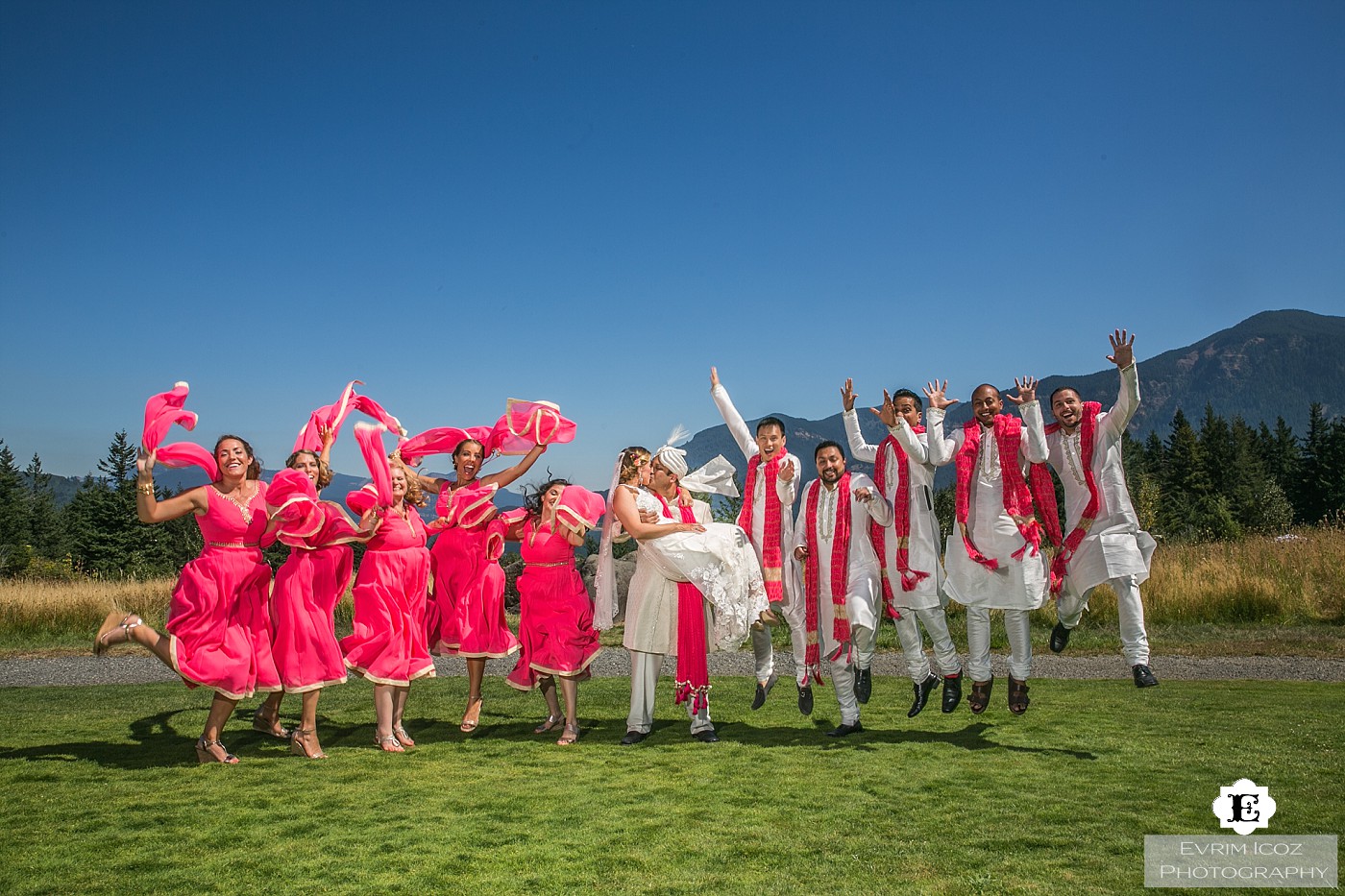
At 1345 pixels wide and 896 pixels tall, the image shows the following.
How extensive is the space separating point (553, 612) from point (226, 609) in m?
2.22

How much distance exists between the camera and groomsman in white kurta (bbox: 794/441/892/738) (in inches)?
262

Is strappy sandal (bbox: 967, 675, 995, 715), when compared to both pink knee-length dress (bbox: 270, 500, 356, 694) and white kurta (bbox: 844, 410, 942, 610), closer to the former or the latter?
white kurta (bbox: 844, 410, 942, 610)

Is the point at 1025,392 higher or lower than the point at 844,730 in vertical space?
higher

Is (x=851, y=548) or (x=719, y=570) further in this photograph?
(x=851, y=548)

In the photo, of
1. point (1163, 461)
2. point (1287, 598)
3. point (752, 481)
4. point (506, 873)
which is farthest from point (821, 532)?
point (1163, 461)

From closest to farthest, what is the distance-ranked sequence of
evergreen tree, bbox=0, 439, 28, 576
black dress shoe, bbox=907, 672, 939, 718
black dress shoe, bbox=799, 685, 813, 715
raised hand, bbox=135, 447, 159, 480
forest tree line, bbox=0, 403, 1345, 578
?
raised hand, bbox=135, 447, 159, 480, black dress shoe, bbox=799, 685, 813, 715, black dress shoe, bbox=907, 672, 939, 718, forest tree line, bbox=0, 403, 1345, 578, evergreen tree, bbox=0, 439, 28, 576

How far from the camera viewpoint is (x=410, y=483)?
6965mm

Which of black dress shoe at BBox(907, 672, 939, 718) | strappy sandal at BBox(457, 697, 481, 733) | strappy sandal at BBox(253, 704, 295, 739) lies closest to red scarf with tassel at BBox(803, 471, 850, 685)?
black dress shoe at BBox(907, 672, 939, 718)

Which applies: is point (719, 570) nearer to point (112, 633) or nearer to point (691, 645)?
point (691, 645)

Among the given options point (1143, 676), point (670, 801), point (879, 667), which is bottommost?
point (879, 667)

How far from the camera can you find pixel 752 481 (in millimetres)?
7266

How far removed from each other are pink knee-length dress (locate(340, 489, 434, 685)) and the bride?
55.1 inches

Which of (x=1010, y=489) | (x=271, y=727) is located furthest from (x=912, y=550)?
(x=271, y=727)

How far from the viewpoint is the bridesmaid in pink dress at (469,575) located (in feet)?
23.1
